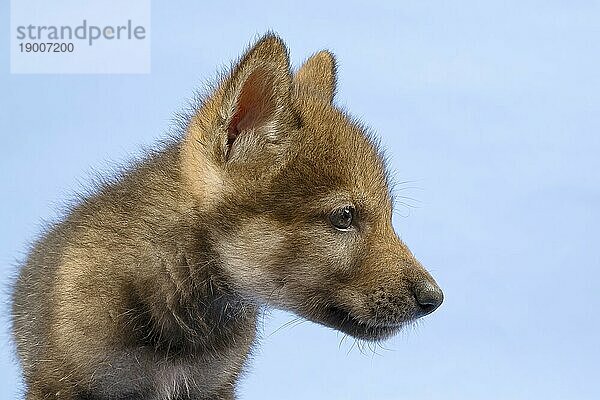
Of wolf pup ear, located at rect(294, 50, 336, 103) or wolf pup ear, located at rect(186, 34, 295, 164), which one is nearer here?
wolf pup ear, located at rect(186, 34, 295, 164)

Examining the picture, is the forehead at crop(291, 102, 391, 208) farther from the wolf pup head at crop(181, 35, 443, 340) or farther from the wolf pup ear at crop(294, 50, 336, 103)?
the wolf pup ear at crop(294, 50, 336, 103)

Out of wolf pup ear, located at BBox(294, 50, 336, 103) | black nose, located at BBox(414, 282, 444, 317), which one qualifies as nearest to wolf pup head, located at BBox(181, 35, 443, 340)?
black nose, located at BBox(414, 282, 444, 317)

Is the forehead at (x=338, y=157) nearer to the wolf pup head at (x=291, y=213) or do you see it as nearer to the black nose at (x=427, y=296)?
the wolf pup head at (x=291, y=213)

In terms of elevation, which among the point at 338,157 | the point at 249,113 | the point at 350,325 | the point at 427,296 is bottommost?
the point at 350,325

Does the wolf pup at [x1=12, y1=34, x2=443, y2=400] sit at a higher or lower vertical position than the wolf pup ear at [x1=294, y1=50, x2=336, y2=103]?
lower

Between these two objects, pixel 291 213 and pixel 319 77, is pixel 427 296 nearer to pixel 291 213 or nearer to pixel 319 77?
pixel 291 213

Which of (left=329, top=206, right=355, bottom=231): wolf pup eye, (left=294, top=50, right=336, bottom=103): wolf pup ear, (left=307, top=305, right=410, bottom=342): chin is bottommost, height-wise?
(left=307, top=305, right=410, bottom=342): chin

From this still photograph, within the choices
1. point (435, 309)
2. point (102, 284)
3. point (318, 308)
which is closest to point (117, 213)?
point (102, 284)

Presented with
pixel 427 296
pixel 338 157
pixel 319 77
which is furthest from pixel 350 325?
pixel 319 77
